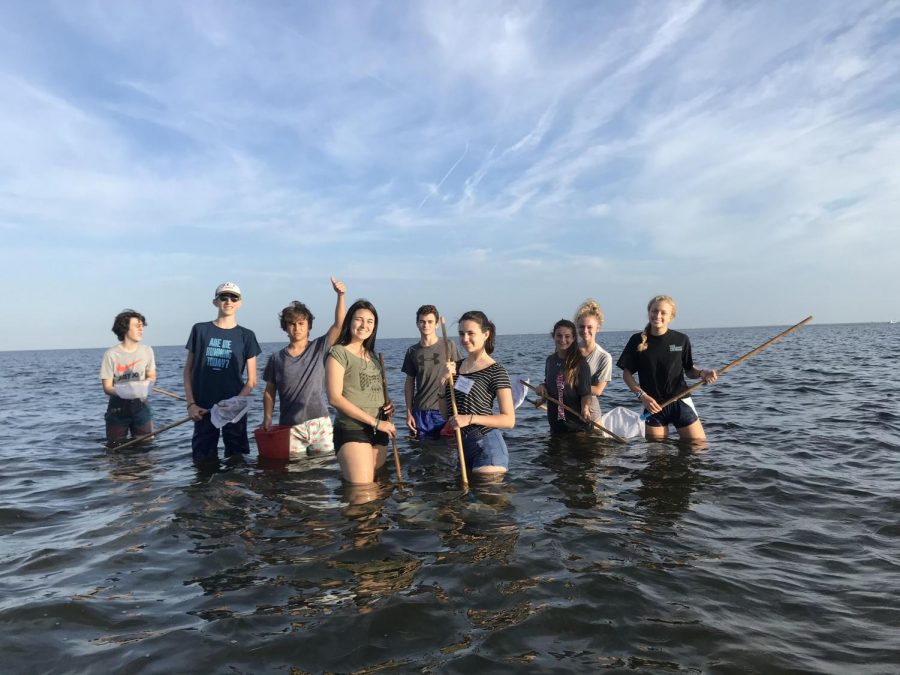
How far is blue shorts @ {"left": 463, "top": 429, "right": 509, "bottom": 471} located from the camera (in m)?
6.91

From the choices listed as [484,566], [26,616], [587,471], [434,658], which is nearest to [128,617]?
[26,616]

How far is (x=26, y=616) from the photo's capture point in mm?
3861

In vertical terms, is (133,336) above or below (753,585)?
above

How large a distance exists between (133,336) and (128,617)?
257 inches

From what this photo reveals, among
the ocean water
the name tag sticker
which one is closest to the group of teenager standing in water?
the name tag sticker

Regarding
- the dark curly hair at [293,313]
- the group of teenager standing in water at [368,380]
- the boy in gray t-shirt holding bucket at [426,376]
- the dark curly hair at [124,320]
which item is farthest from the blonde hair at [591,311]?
the dark curly hair at [124,320]

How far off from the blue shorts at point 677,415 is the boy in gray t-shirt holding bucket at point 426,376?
3.47 meters

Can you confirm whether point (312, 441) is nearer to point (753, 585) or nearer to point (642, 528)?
point (642, 528)

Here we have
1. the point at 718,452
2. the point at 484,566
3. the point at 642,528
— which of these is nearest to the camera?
the point at 484,566

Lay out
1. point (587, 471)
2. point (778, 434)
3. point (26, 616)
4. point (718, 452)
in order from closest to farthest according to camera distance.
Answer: point (26, 616), point (587, 471), point (718, 452), point (778, 434)

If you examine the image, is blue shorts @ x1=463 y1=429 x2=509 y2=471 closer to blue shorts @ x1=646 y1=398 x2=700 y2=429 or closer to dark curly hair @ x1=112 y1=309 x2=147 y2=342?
blue shorts @ x1=646 y1=398 x2=700 y2=429

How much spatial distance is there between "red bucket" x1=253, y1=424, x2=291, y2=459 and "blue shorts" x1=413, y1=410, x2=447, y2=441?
2172mm

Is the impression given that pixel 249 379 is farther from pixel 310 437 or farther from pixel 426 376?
pixel 426 376

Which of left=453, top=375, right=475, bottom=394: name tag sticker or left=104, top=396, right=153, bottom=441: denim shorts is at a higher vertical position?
left=453, top=375, right=475, bottom=394: name tag sticker
